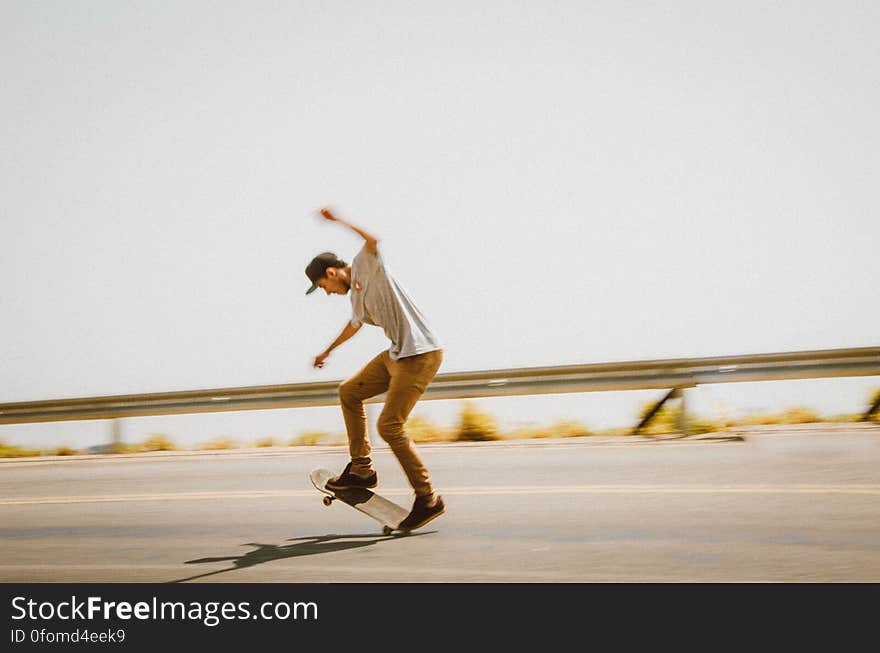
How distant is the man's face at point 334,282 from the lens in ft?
20.0

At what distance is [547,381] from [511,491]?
3532mm

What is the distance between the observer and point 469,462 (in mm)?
9438

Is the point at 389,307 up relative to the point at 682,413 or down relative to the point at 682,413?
down

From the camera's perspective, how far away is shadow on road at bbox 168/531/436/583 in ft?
18.3

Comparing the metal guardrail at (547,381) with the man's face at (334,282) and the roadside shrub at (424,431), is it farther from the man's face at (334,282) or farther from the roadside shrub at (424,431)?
the man's face at (334,282)

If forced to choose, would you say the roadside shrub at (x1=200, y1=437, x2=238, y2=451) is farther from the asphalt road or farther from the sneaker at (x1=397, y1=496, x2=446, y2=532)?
the sneaker at (x1=397, y1=496, x2=446, y2=532)

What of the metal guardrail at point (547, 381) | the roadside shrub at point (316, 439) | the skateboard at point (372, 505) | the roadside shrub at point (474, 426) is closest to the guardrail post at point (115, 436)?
the metal guardrail at point (547, 381)

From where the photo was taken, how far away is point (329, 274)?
20.0ft

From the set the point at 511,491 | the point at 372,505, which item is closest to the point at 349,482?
the point at 372,505

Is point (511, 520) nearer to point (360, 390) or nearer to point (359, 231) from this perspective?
point (360, 390)

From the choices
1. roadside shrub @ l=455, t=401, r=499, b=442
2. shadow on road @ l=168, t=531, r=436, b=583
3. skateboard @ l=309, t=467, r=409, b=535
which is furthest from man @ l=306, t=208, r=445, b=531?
roadside shrub @ l=455, t=401, r=499, b=442

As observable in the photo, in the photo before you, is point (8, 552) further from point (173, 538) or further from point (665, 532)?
point (665, 532)

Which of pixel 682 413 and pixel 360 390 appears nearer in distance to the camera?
pixel 360 390
